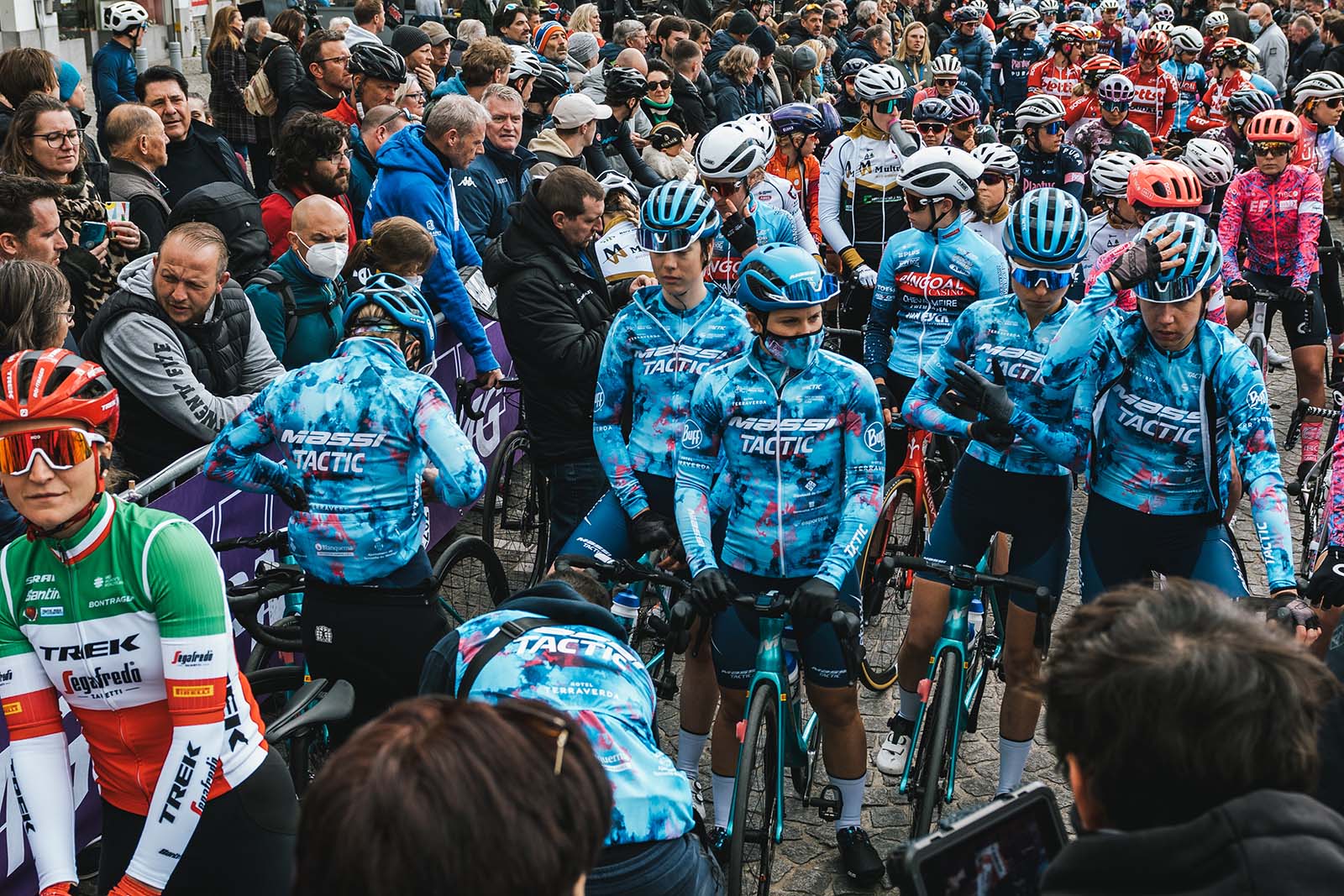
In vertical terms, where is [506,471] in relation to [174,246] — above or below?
below

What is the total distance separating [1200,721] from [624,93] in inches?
350

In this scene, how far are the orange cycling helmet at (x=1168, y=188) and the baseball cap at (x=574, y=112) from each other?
3.49 meters

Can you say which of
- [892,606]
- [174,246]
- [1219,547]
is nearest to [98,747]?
[174,246]

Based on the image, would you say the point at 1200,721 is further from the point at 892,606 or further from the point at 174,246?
the point at 892,606

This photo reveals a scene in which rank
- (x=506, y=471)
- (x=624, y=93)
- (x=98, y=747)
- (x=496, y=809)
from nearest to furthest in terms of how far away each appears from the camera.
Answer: (x=496, y=809) < (x=98, y=747) < (x=506, y=471) < (x=624, y=93)

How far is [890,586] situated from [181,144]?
5.14 meters

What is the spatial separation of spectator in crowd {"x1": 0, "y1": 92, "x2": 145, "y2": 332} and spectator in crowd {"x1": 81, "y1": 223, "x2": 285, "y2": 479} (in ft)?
2.49

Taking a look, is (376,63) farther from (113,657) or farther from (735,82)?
(113,657)

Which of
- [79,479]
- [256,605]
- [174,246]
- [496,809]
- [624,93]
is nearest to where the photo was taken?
[496,809]

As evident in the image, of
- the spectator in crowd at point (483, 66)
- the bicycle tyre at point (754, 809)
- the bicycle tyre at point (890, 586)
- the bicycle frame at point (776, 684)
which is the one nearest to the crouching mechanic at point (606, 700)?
the bicycle tyre at point (754, 809)

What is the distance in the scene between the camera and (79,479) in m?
3.17

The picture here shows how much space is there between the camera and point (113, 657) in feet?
10.6

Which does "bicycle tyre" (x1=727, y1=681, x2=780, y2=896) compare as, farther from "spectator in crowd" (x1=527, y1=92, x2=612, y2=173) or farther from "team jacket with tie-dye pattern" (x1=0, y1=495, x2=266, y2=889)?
"spectator in crowd" (x1=527, y1=92, x2=612, y2=173)

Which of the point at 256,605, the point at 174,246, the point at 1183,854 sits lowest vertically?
the point at 256,605
